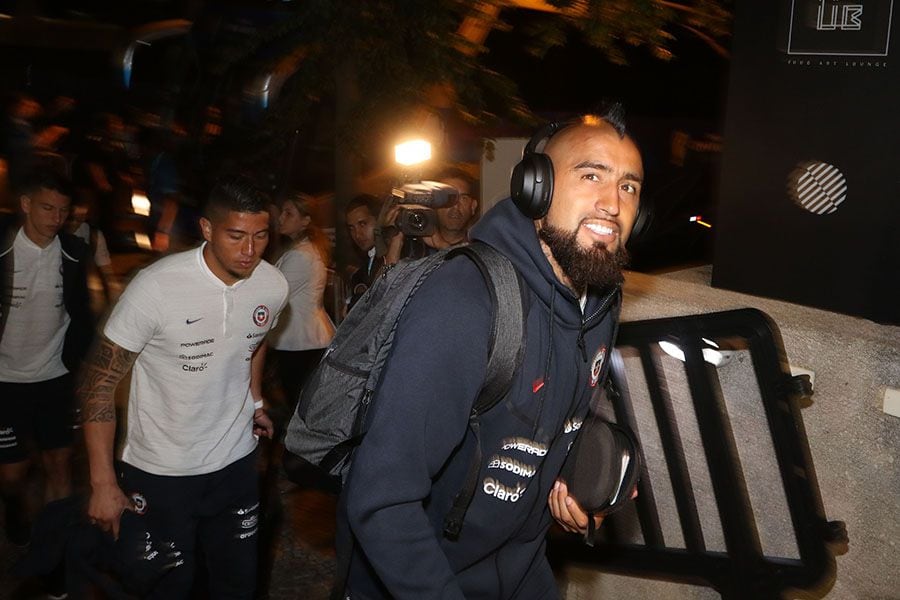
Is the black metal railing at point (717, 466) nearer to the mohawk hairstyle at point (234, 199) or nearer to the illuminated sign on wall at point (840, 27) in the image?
the illuminated sign on wall at point (840, 27)

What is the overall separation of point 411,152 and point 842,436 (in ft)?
11.8

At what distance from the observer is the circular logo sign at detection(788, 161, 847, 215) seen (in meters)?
3.23

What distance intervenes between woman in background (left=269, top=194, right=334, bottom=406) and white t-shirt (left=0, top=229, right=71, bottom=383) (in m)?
1.36

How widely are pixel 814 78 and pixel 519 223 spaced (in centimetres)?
159

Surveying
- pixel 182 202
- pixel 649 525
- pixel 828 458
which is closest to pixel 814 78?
pixel 828 458

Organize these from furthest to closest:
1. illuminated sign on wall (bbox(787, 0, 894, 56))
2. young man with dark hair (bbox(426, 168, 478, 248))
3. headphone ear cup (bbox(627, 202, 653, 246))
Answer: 1. young man with dark hair (bbox(426, 168, 478, 248))
2. illuminated sign on wall (bbox(787, 0, 894, 56))
3. headphone ear cup (bbox(627, 202, 653, 246))

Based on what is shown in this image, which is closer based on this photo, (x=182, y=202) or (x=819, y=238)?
(x=819, y=238)

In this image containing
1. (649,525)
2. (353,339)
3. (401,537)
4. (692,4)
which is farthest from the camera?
(692,4)

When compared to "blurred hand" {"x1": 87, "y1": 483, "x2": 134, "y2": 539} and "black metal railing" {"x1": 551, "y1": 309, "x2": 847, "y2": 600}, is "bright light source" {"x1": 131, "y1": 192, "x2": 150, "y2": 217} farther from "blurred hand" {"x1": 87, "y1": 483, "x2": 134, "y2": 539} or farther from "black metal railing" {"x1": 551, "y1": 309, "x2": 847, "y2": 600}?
"black metal railing" {"x1": 551, "y1": 309, "x2": 847, "y2": 600}

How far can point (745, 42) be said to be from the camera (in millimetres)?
3521

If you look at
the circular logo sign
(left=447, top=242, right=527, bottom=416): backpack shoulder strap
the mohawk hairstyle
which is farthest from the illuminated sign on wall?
the mohawk hairstyle

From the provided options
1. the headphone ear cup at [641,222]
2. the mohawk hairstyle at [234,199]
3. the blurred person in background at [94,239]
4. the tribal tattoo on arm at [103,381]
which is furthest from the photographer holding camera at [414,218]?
the blurred person in background at [94,239]

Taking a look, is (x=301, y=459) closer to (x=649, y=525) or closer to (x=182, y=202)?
(x=649, y=525)

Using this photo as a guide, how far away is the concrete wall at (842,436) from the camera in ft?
10.1
